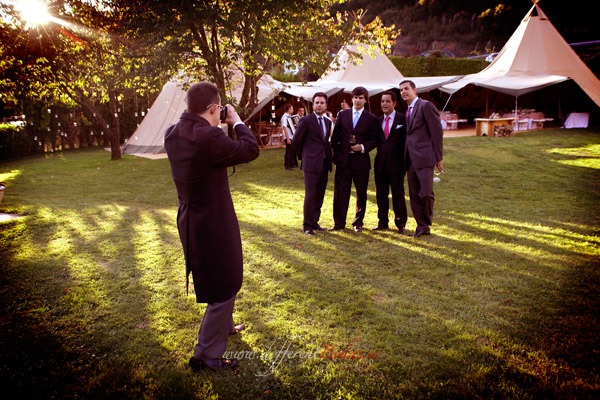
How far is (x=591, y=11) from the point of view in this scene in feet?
95.6

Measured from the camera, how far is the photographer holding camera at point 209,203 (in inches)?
104

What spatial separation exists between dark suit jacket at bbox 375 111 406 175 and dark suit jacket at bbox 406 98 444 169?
0.27 meters

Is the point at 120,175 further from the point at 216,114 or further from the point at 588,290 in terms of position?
the point at 588,290

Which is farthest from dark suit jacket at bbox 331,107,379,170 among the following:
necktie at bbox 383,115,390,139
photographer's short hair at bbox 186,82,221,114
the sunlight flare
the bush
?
the bush

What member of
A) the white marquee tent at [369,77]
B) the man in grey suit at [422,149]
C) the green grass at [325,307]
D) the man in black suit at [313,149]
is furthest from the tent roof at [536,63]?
Answer: the man in black suit at [313,149]

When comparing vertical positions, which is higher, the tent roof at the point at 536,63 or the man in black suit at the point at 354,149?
the tent roof at the point at 536,63

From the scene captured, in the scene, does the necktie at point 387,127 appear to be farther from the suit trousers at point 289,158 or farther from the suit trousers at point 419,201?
the suit trousers at point 289,158

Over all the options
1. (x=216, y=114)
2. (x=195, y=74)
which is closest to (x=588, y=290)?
(x=216, y=114)

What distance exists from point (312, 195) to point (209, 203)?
333cm

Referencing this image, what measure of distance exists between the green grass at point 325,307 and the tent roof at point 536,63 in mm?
13482

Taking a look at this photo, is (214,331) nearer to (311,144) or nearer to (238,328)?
(238,328)

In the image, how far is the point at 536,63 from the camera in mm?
19828

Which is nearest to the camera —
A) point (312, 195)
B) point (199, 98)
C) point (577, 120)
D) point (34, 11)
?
point (199, 98)

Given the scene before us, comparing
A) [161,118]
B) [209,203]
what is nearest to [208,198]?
[209,203]
